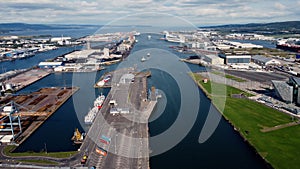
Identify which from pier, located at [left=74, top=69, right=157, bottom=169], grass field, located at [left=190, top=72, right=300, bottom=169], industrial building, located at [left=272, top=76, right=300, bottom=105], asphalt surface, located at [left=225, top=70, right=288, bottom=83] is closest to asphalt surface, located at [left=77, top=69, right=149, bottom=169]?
pier, located at [left=74, top=69, right=157, bottom=169]

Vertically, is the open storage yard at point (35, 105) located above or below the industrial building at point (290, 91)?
below

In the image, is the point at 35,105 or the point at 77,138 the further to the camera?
the point at 35,105

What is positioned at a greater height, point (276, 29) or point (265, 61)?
point (276, 29)

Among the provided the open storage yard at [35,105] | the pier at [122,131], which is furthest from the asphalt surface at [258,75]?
the open storage yard at [35,105]

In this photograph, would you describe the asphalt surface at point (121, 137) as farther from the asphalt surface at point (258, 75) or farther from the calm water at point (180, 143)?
the asphalt surface at point (258, 75)

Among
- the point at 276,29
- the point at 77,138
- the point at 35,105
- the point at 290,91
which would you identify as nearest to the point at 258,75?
the point at 290,91

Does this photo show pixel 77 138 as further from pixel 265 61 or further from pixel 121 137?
pixel 265 61
